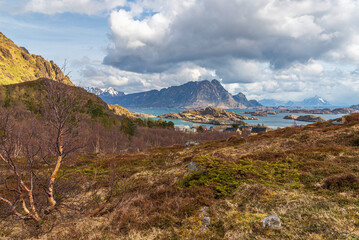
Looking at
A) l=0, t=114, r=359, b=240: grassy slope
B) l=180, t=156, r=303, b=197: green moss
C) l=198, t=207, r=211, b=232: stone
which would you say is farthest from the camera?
l=180, t=156, r=303, b=197: green moss

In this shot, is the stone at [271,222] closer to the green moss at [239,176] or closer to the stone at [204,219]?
the stone at [204,219]

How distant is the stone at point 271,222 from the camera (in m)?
5.81

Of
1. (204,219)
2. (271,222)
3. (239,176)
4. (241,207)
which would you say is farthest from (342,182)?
(204,219)

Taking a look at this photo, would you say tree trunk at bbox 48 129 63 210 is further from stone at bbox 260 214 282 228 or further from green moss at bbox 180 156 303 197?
stone at bbox 260 214 282 228

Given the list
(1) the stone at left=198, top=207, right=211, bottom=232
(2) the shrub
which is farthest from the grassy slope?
(1) the stone at left=198, top=207, right=211, bottom=232

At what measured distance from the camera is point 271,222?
5930 millimetres

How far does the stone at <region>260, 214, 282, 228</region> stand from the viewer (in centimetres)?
581

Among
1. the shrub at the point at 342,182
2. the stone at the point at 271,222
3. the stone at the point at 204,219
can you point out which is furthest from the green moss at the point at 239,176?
the stone at the point at 271,222

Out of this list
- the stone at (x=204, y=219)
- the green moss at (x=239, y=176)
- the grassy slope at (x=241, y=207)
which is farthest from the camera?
the green moss at (x=239, y=176)

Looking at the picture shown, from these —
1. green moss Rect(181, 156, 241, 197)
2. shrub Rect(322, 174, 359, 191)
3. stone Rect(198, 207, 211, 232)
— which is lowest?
stone Rect(198, 207, 211, 232)

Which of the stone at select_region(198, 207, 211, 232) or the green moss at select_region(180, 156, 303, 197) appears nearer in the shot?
the stone at select_region(198, 207, 211, 232)

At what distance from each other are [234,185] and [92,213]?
8015 mm

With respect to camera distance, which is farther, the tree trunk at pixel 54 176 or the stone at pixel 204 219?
the tree trunk at pixel 54 176

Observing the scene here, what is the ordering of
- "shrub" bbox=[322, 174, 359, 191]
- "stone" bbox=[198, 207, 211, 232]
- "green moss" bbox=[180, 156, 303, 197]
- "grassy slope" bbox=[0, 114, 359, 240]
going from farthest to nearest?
"green moss" bbox=[180, 156, 303, 197] < "shrub" bbox=[322, 174, 359, 191] < "stone" bbox=[198, 207, 211, 232] < "grassy slope" bbox=[0, 114, 359, 240]
